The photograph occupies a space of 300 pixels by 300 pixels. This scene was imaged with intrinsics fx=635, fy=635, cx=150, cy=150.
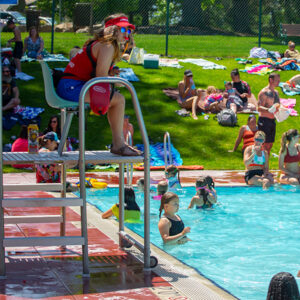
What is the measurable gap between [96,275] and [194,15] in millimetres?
28519

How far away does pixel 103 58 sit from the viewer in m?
5.92

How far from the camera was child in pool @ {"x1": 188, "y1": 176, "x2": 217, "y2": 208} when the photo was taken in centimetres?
1030

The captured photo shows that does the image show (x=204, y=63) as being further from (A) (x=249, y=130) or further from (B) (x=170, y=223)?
(B) (x=170, y=223)

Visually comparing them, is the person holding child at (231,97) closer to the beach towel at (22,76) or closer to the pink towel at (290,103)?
the pink towel at (290,103)

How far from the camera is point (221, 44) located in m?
27.8

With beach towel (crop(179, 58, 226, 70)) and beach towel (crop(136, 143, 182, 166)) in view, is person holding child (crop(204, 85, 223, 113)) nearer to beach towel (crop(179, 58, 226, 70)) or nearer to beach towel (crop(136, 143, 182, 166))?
beach towel (crop(136, 143, 182, 166))

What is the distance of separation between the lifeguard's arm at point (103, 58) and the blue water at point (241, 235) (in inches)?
104

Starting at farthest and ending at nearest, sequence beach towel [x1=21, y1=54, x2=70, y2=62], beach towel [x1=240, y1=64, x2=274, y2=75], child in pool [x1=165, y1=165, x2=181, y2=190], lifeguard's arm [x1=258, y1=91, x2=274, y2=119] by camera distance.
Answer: beach towel [x1=240, y1=64, x2=274, y2=75]
beach towel [x1=21, y1=54, x2=70, y2=62]
lifeguard's arm [x1=258, y1=91, x2=274, y2=119]
child in pool [x1=165, y1=165, x2=181, y2=190]

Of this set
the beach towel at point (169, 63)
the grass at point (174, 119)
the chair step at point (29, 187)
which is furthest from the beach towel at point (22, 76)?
the chair step at point (29, 187)

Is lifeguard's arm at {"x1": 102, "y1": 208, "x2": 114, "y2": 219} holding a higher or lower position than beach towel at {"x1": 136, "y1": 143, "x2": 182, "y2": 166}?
higher

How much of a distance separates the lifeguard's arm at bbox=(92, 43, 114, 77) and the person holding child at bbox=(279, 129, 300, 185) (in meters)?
7.42

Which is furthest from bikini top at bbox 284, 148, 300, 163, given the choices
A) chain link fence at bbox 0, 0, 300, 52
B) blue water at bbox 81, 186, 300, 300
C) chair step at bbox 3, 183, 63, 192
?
chain link fence at bbox 0, 0, 300, 52

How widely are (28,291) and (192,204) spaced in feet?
18.0

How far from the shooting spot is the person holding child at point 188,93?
17984 mm
